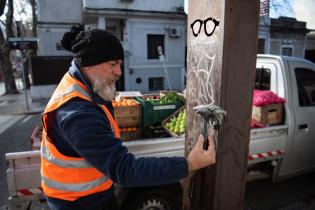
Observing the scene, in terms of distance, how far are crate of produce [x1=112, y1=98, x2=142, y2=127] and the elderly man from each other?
203 cm

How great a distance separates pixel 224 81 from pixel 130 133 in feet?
7.80

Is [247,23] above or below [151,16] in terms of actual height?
below

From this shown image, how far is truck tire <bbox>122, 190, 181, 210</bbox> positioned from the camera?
9.94 ft

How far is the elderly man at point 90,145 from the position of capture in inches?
53.1

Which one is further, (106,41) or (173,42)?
(173,42)

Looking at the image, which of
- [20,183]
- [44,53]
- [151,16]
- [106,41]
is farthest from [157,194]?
[44,53]

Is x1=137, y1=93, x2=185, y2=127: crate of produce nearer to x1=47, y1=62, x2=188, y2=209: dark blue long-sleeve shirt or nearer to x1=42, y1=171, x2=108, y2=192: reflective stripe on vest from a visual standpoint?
x1=42, y1=171, x2=108, y2=192: reflective stripe on vest

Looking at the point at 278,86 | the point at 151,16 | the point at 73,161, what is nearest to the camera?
the point at 73,161

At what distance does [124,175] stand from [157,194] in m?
1.91

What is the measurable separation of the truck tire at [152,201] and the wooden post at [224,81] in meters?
1.25

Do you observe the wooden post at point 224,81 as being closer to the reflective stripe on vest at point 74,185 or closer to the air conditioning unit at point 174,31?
the reflective stripe on vest at point 74,185

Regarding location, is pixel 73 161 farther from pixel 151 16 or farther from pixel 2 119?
pixel 151 16

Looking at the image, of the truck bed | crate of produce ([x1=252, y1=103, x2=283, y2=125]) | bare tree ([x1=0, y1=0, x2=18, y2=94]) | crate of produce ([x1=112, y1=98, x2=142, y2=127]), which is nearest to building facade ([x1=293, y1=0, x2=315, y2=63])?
bare tree ([x1=0, y1=0, x2=18, y2=94])

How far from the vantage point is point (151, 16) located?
52.6 feet
